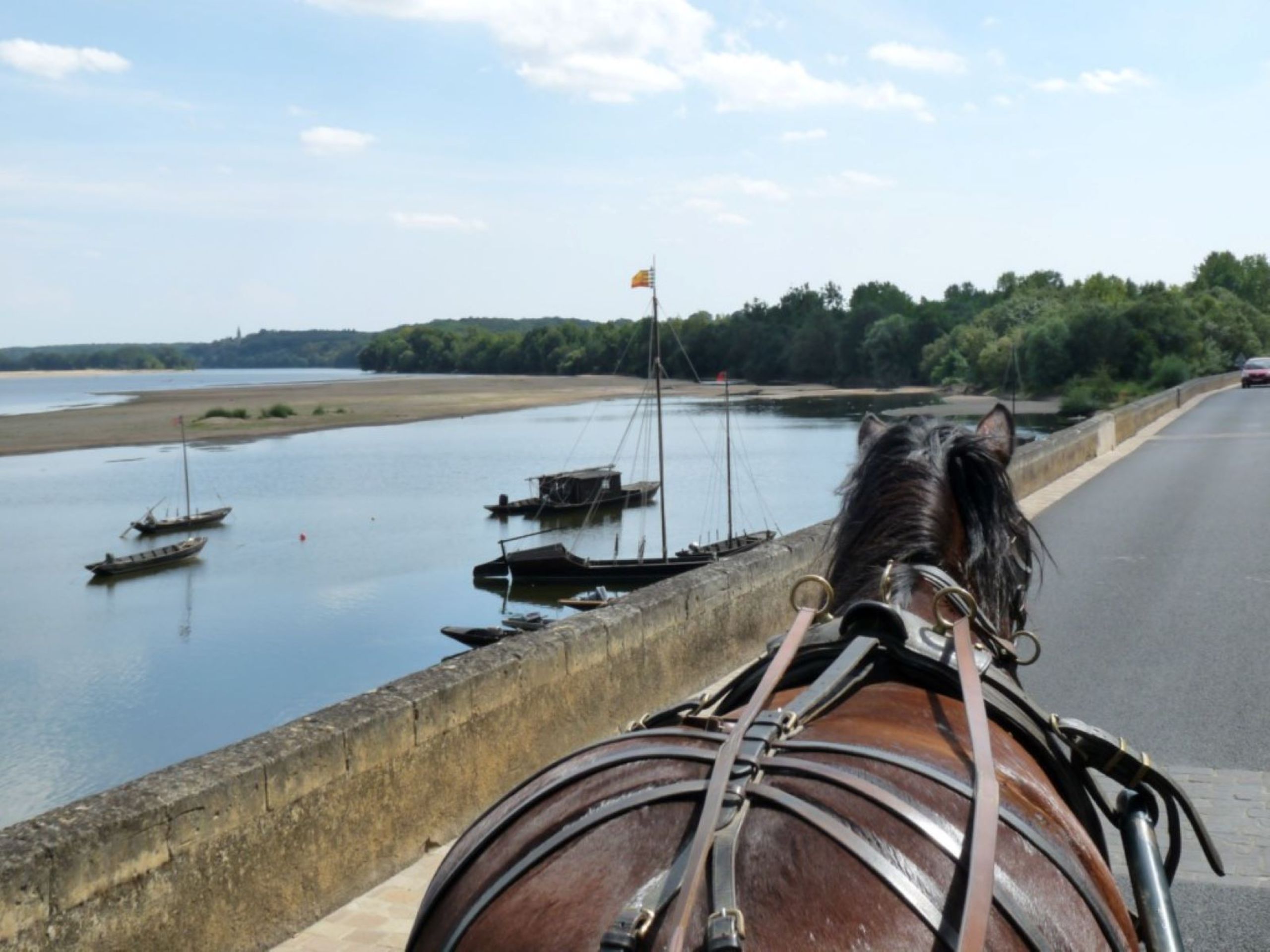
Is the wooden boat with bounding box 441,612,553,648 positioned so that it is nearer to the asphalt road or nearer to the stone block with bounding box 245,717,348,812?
the asphalt road

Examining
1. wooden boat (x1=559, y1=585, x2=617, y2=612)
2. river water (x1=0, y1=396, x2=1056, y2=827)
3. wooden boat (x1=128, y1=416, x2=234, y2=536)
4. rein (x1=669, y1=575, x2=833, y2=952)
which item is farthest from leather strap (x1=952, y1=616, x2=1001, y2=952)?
wooden boat (x1=128, y1=416, x2=234, y2=536)

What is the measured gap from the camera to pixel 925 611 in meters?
2.88

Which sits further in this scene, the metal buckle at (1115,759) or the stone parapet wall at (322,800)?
the stone parapet wall at (322,800)

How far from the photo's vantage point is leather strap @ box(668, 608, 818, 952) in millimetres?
1625

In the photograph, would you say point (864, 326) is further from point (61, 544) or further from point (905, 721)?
point (905, 721)

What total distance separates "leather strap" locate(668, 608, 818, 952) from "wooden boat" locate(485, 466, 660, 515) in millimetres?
47607

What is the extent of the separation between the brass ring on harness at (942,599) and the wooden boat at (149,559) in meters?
38.2

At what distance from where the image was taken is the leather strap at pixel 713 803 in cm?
162

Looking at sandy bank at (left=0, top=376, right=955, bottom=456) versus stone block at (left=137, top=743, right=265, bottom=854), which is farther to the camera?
sandy bank at (left=0, top=376, right=955, bottom=456)

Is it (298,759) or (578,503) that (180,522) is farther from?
(298,759)

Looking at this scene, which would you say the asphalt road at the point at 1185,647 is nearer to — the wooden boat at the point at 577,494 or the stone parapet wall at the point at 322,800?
the stone parapet wall at the point at 322,800

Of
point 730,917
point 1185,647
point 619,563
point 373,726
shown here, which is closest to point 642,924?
point 730,917

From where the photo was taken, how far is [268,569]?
38.5 meters

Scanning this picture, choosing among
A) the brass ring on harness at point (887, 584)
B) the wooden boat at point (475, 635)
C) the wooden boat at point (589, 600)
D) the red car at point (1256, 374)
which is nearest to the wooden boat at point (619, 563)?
the wooden boat at point (589, 600)
